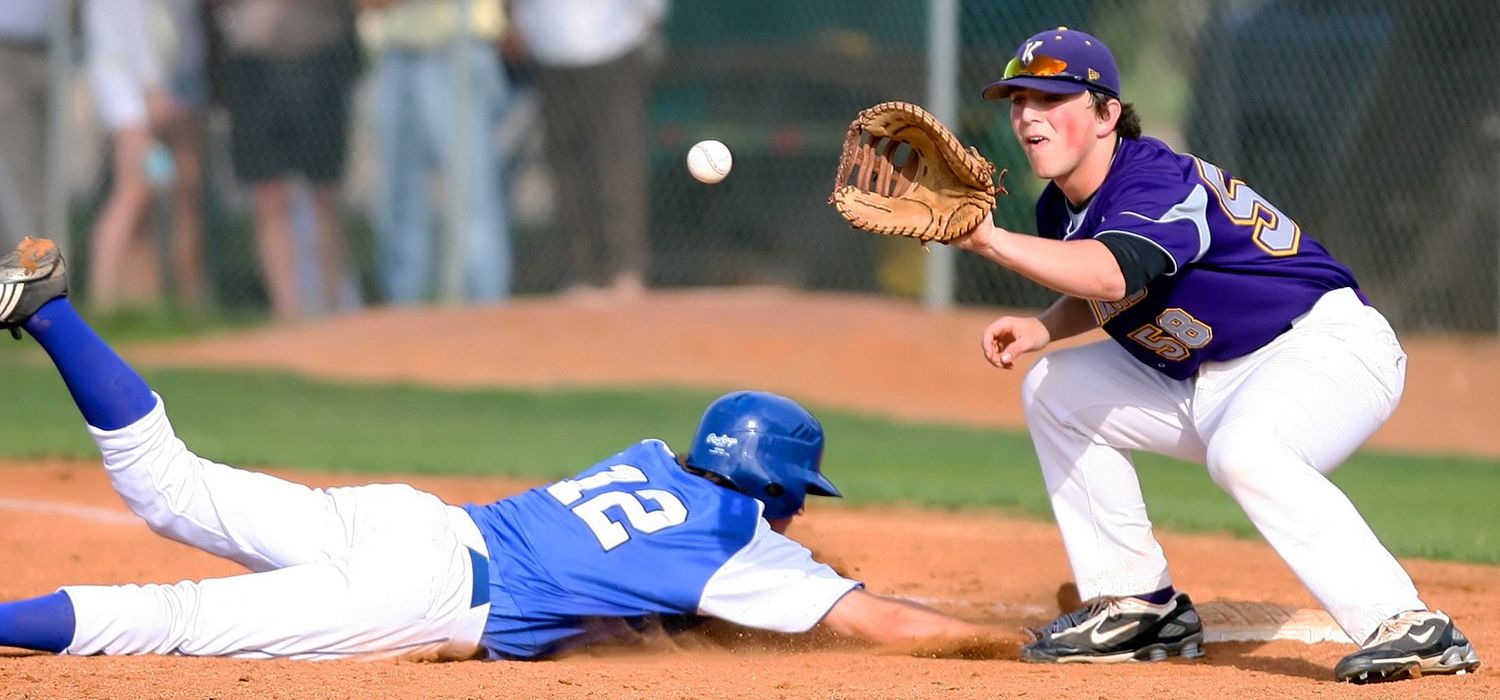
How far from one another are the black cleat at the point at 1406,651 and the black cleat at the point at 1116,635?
678 millimetres

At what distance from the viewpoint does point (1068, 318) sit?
473 cm

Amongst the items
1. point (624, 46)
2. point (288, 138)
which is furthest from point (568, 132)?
point (288, 138)

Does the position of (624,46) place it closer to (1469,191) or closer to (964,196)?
(1469,191)

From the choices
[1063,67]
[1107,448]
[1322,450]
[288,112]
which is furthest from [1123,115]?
[288,112]

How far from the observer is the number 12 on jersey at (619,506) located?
4203 mm

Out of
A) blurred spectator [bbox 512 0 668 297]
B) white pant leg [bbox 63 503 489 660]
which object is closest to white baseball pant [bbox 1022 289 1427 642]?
white pant leg [bbox 63 503 489 660]

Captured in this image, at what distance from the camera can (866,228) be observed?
3.95 m

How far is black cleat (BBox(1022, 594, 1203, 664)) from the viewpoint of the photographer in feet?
14.9

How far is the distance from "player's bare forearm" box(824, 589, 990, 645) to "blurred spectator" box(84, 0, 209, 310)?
895 centimetres

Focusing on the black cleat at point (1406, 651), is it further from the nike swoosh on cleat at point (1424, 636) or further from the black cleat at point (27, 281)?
the black cleat at point (27, 281)

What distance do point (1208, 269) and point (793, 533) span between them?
2.11 m

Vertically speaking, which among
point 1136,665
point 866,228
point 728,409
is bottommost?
point 1136,665

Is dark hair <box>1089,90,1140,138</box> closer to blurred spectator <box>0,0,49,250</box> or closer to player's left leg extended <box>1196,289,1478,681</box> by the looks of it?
player's left leg extended <box>1196,289,1478,681</box>

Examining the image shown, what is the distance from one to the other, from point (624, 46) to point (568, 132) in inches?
28.7
